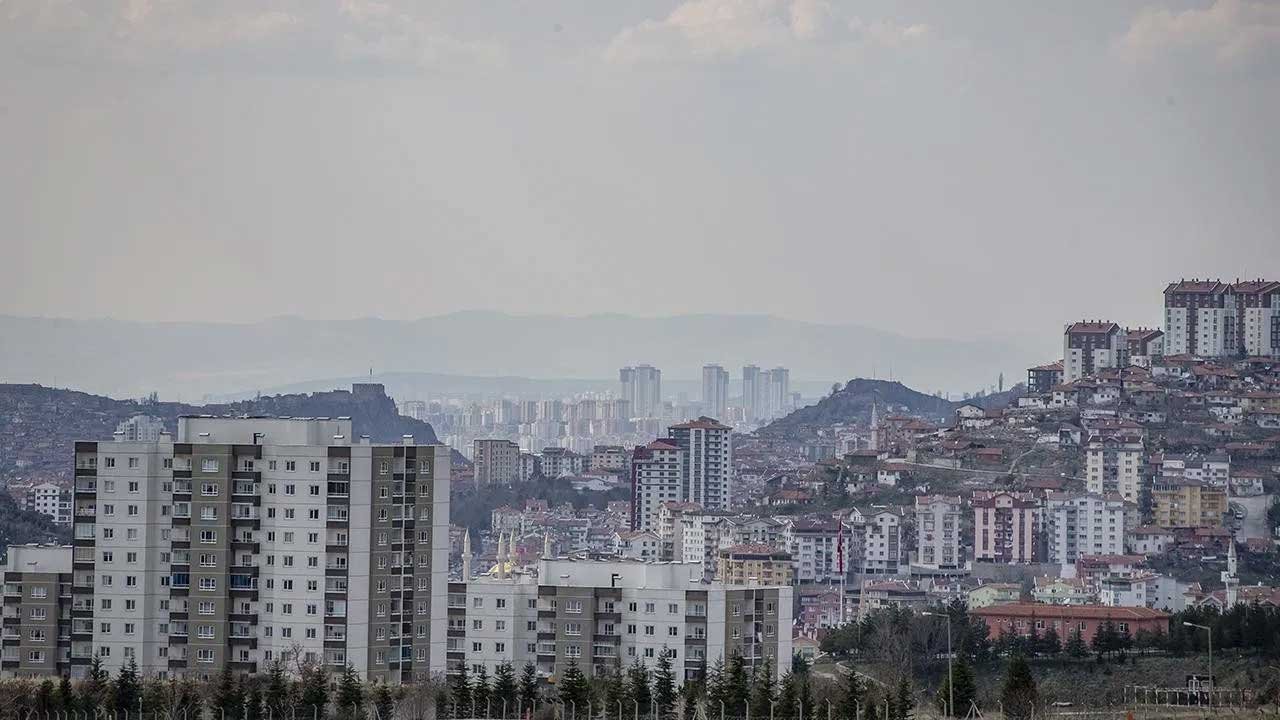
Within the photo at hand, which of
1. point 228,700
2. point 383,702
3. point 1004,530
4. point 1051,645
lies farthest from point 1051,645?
point 1004,530

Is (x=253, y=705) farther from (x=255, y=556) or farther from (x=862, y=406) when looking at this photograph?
(x=862, y=406)

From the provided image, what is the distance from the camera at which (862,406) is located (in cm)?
12519

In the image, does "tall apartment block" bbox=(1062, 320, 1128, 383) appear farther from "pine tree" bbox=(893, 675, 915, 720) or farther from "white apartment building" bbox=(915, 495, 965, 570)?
"pine tree" bbox=(893, 675, 915, 720)

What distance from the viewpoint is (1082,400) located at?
84938 mm

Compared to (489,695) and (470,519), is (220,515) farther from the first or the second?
(470,519)

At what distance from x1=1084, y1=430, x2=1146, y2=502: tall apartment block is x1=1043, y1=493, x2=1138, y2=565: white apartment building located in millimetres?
2456

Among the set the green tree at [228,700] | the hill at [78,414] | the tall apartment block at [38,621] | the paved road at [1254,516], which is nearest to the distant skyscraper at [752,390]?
the hill at [78,414]

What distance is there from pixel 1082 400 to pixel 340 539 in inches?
2301

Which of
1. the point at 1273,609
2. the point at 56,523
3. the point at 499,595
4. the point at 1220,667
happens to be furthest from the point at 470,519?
the point at 499,595

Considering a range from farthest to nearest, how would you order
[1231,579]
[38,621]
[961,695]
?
[1231,579]
[38,621]
[961,695]

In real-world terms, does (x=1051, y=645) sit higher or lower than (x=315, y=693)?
lower

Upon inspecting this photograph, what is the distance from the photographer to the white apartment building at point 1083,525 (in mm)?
72500

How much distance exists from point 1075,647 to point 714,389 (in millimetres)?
119416

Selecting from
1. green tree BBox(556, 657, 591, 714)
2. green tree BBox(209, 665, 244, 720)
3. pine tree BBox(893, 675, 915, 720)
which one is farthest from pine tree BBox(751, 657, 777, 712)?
green tree BBox(209, 665, 244, 720)
